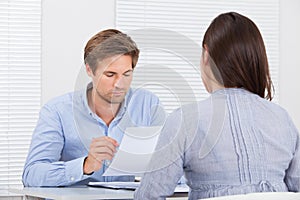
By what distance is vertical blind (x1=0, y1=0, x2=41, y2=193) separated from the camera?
13.0 feet

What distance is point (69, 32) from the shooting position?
411 cm

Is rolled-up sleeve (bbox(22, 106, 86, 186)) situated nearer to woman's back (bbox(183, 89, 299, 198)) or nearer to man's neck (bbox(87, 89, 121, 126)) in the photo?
man's neck (bbox(87, 89, 121, 126))

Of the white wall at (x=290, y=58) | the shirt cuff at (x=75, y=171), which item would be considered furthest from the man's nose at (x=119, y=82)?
the white wall at (x=290, y=58)

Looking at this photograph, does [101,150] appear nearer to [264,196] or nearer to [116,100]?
[116,100]

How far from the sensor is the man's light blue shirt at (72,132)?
8.12ft

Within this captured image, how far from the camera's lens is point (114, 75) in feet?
8.45

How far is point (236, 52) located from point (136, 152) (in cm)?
74

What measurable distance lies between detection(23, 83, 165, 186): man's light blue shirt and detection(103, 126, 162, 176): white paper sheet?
0.57ft

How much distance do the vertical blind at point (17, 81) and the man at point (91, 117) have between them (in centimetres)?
130

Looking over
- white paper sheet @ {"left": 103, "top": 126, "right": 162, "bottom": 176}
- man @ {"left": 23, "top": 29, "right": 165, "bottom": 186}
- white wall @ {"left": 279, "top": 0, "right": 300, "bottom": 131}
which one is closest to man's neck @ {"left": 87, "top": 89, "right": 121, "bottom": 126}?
man @ {"left": 23, "top": 29, "right": 165, "bottom": 186}

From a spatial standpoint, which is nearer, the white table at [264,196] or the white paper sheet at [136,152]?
the white table at [264,196]

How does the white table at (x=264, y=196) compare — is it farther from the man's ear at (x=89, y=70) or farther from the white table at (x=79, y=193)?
the man's ear at (x=89, y=70)

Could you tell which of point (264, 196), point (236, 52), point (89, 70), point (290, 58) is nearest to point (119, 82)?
point (89, 70)

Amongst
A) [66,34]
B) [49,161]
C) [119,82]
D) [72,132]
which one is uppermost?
[66,34]
